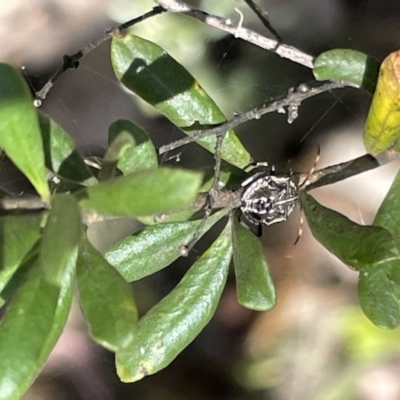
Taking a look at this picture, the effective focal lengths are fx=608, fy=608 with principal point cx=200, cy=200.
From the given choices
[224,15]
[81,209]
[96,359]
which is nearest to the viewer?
[81,209]

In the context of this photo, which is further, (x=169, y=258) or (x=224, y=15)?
(x=224, y=15)

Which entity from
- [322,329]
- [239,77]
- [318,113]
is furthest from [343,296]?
[239,77]

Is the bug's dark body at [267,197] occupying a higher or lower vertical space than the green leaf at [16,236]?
lower

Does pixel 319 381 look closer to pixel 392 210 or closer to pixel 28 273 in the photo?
pixel 392 210

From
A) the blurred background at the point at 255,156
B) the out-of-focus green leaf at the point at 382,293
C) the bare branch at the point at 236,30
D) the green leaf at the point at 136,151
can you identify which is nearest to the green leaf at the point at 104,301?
the green leaf at the point at 136,151

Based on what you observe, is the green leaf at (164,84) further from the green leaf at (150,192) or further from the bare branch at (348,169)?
the green leaf at (150,192)
